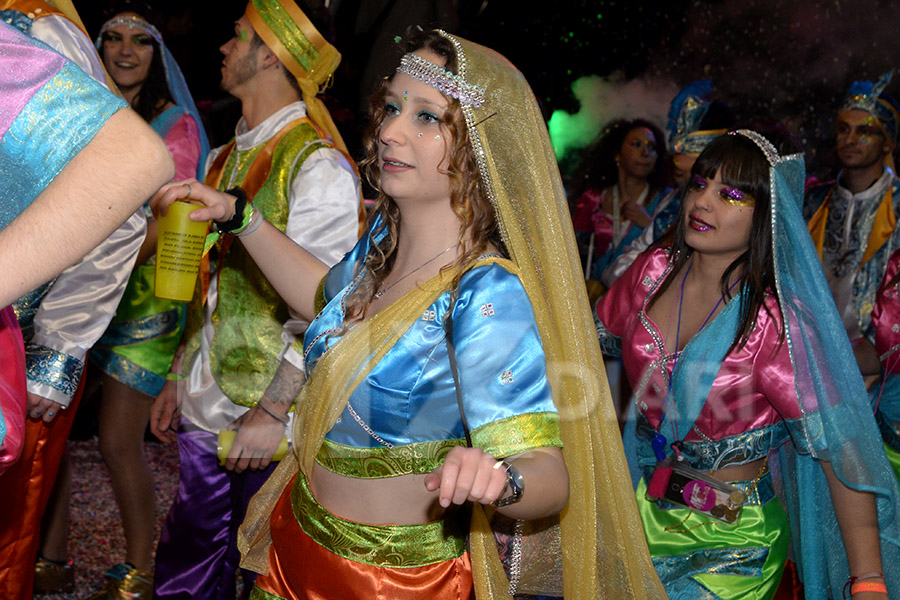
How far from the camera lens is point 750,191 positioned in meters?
2.60

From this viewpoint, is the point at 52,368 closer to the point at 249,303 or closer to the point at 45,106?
the point at 249,303

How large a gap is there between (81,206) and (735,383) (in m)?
1.79

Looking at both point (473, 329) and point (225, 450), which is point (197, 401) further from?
point (473, 329)

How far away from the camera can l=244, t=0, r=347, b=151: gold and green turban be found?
312 centimetres

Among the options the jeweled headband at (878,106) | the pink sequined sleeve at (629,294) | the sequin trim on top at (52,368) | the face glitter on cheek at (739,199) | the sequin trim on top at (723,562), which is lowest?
the sequin trim on top at (723,562)

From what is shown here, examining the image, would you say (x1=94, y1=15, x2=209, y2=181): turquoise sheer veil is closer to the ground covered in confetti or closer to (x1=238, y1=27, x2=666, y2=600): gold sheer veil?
the ground covered in confetti

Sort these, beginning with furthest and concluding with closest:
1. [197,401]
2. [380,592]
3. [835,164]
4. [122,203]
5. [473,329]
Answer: [835,164] < [197,401] < [380,592] < [473,329] < [122,203]

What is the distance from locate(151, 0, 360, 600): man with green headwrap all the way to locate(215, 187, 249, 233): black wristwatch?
58 centimetres

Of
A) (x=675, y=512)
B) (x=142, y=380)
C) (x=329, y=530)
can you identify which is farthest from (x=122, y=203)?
(x=142, y=380)

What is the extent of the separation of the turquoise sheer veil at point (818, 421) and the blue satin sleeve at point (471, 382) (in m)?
1.06

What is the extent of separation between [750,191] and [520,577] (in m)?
1.31

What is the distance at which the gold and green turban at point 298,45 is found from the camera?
312cm

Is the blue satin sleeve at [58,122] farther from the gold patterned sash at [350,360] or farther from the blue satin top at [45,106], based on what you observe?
the gold patterned sash at [350,360]

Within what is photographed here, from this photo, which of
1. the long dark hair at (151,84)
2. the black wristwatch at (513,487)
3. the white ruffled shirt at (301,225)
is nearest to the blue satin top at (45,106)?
the black wristwatch at (513,487)
